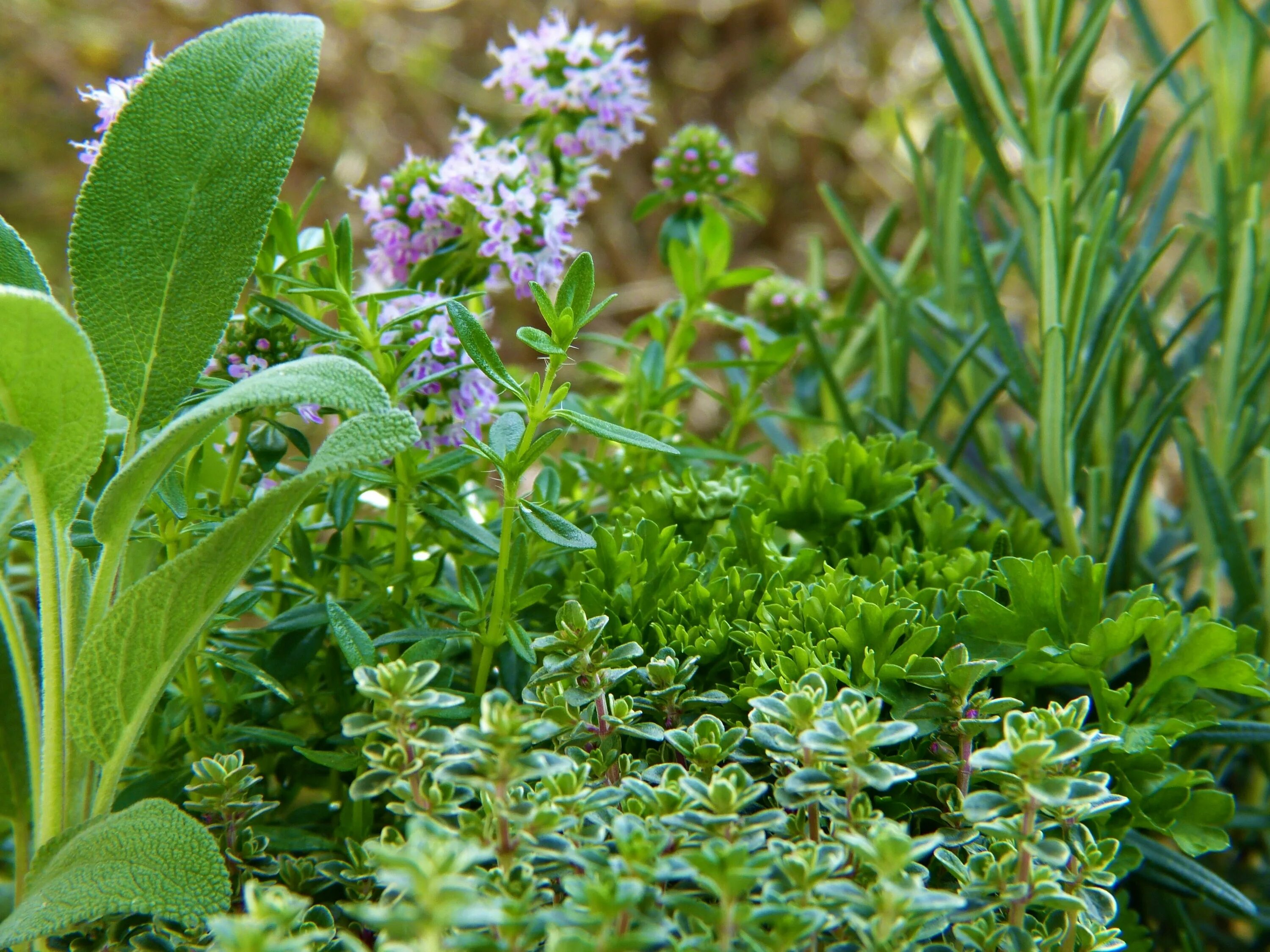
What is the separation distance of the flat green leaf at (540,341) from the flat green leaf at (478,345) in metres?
0.02

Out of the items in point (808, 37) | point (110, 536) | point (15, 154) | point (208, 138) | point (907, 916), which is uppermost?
point (808, 37)

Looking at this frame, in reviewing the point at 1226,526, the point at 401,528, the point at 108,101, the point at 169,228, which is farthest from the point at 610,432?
the point at 1226,526

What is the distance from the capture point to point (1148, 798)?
0.57 m

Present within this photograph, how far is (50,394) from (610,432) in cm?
28

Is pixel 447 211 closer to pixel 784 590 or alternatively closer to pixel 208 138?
pixel 208 138

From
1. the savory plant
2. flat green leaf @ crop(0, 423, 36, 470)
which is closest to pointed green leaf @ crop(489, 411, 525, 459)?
the savory plant

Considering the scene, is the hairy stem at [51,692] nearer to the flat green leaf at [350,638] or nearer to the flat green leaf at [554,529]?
the flat green leaf at [350,638]

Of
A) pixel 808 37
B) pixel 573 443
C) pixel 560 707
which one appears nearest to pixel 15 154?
pixel 573 443

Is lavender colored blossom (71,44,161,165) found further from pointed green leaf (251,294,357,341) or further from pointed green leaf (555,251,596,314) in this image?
pointed green leaf (555,251,596,314)

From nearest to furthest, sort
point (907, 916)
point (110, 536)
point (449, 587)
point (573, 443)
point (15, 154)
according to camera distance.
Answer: point (907, 916) → point (110, 536) → point (449, 587) → point (573, 443) → point (15, 154)

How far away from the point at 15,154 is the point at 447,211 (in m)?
1.92

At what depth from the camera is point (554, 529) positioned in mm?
564

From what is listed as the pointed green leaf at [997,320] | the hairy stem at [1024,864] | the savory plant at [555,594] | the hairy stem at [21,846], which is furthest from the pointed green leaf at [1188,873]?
the hairy stem at [21,846]

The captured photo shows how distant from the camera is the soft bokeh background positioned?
2141 mm
